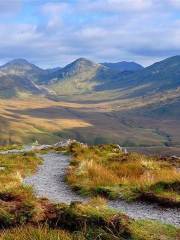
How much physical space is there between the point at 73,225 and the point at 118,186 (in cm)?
1000

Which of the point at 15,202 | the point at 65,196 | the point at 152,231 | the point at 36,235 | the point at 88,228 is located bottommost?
the point at 65,196

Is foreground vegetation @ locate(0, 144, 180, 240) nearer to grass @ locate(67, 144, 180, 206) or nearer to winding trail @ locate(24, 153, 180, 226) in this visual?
winding trail @ locate(24, 153, 180, 226)

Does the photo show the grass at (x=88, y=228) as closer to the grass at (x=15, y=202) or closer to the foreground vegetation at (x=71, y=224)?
the foreground vegetation at (x=71, y=224)

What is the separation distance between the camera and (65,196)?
2194 centimetres

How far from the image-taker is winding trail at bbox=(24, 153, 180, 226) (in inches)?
663

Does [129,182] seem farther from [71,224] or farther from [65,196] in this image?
[71,224]

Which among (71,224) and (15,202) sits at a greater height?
(71,224)

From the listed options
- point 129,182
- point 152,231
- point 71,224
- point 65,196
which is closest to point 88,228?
point 71,224

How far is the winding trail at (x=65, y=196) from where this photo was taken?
55.2 ft

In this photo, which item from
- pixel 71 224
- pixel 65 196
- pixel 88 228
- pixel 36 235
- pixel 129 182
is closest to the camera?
pixel 36 235

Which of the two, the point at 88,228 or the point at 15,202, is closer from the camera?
the point at 88,228

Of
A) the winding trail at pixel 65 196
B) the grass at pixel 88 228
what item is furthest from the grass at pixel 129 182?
the grass at pixel 88 228

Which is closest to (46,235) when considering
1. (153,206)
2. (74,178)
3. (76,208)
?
(76,208)

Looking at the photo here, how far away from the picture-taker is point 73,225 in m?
13.0
